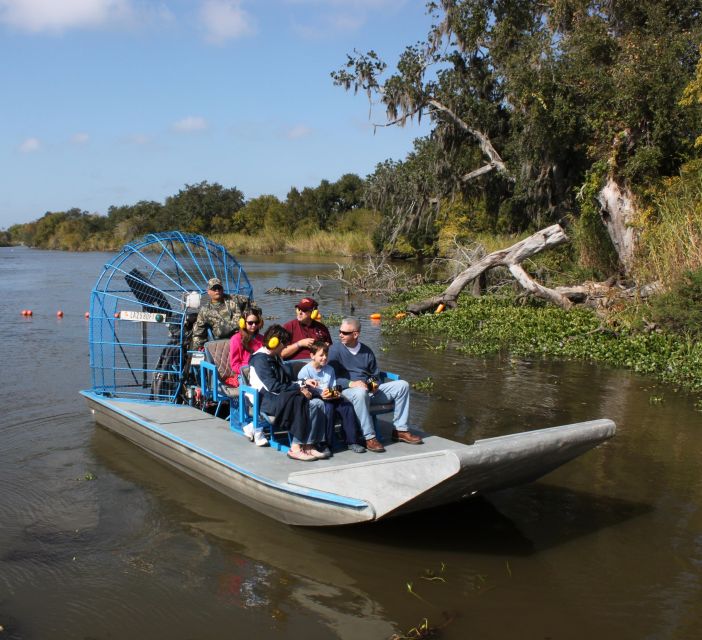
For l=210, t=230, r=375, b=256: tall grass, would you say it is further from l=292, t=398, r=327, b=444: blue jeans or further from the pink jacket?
l=292, t=398, r=327, b=444: blue jeans

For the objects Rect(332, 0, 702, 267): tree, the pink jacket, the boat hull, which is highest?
Rect(332, 0, 702, 267): tree

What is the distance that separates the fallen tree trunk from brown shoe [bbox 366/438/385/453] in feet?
35.8

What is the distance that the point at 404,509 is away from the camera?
19.0 feet

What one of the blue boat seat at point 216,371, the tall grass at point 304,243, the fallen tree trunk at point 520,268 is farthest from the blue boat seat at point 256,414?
the tall grass at point 304,243

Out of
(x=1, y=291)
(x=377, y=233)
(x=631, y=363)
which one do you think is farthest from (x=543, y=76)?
(x=377, y=233)

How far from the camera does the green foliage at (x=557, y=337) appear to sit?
12578 mm

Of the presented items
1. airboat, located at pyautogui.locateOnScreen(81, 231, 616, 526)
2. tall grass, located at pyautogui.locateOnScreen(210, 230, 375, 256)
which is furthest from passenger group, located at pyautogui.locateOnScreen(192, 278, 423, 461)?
tall grass, located at pyautogui.locateOnScreen(210, 230, 375, 256)

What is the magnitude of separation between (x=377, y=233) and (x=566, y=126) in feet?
94.5

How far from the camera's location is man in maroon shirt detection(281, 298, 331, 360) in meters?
8.09

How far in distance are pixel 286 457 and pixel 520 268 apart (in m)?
12.7

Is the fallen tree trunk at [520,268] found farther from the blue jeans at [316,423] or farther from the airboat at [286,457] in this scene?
the blue jeans at [316,423]

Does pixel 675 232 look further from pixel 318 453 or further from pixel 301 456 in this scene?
pixel 301 456

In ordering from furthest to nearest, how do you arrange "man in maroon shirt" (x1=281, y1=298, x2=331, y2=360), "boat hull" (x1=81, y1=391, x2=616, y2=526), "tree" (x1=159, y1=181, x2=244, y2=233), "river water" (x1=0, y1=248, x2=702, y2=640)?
"tree" (x1=159, y1=181, x2=244, y2=233) < "man in maroon shirt" (x1=281, y1=298, x2=331, y2=360) < "boat hull" (x1=81, y1=391, x2=616, y2=526) < "river water" (x1=0, y1=248, x2=702, y2=640)

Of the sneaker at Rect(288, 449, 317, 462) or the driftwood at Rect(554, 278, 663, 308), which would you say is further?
the driftwood at Rect(554, 278, 663, 308)
